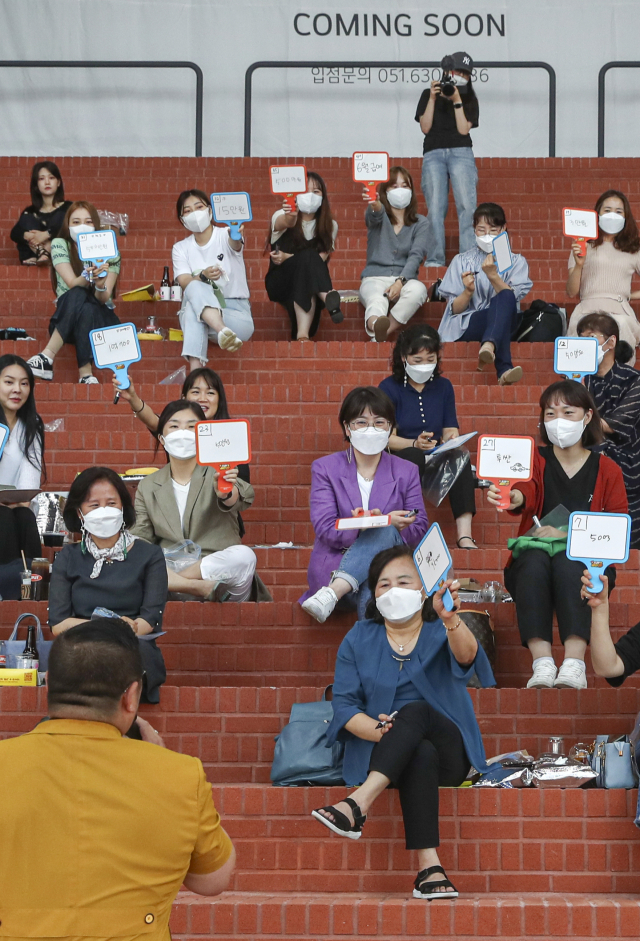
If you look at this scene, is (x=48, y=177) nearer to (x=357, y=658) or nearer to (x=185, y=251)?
(x=185, y=251)

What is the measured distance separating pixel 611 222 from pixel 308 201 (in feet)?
6.15

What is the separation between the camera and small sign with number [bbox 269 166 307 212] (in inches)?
342

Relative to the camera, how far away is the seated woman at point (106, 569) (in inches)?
212

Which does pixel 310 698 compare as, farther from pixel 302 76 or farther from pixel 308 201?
pixel 302 76

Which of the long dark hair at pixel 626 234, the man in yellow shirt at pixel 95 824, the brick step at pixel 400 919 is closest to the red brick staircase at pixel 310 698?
the brick step at pixel 400 919

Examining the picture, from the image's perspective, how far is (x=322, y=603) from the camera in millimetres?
5688

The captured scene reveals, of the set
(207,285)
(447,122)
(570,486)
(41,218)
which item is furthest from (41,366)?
(570,486)

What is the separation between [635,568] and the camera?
255 inches

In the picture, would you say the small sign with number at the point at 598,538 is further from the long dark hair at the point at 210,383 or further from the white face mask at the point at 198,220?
the white face mask at the point at 198,220

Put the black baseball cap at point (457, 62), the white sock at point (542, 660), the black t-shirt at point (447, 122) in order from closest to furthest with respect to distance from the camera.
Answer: the white sock at point (542, 660) < the black t-shirt at point (447, 122) < the black baseball cap at point (457, 62)

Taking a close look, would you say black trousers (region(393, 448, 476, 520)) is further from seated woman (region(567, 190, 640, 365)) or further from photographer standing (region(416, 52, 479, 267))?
photographer standing (region(416, 52, 479, 267))

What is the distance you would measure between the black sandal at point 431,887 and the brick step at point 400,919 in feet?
0.15

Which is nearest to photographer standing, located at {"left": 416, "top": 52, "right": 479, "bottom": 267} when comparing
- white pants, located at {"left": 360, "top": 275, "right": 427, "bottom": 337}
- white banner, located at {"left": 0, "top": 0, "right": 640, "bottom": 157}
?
white pants, located at {"left": 360, "top": 275, "right": 427, "bottom": 337}

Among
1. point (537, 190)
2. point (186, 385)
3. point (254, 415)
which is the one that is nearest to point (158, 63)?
point (537, 190)
